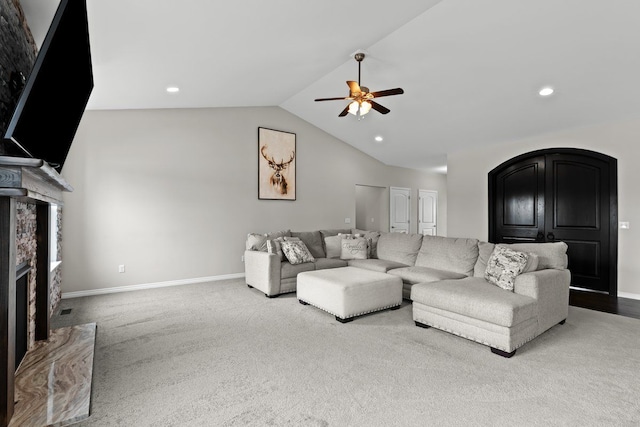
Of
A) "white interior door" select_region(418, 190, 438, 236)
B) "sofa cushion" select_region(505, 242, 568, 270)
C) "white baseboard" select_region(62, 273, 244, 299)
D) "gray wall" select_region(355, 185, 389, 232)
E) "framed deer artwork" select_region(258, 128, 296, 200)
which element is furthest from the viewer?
"white interior door" select_region(418, 190, 438, 236)

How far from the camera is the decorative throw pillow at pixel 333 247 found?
5.50m

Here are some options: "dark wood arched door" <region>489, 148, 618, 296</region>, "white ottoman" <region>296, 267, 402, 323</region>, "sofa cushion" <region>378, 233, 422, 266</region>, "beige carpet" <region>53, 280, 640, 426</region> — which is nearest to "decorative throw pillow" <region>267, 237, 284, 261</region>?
"white ottoman" <region>296, 267, 402, 323</region>

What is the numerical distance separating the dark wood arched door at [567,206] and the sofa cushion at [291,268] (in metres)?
3.53

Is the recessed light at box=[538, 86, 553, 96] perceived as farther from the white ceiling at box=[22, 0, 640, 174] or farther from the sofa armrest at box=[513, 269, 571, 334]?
the sofa armrest at box=[513, 269, 571, 334]

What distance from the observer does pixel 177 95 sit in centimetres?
464

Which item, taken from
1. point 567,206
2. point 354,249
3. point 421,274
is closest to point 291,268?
point 354,249

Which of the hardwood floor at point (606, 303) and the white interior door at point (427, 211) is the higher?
the white interior door at point (427, 211)

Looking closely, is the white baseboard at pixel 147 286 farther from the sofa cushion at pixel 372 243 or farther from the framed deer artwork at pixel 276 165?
the sofa cushion at pixel 372 243

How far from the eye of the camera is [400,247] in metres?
5.02

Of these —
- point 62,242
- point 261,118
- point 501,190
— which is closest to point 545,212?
point 501,190

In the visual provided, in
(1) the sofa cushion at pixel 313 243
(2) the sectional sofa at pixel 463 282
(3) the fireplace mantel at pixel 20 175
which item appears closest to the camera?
(3) the fireplace mantel at pixel 20 175

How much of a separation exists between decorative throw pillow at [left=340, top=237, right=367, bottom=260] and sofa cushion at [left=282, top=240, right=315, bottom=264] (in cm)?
63

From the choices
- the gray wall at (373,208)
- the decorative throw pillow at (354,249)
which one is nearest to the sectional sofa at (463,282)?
the decorative throw pillow at (354,249)

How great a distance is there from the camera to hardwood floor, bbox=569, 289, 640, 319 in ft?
12.8
